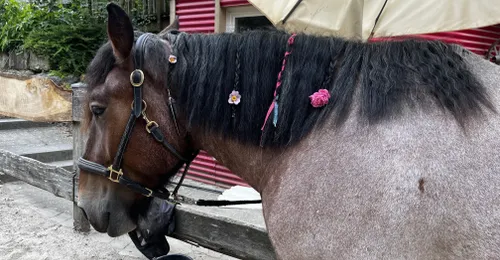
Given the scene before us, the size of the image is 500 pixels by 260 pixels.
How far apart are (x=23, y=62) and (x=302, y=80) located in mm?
8694

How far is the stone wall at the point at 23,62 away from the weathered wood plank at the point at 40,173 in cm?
374

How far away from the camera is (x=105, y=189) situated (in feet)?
6.14

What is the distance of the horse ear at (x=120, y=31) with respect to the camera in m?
1.67

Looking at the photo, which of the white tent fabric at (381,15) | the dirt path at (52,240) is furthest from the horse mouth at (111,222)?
the dirt path at (52,240)

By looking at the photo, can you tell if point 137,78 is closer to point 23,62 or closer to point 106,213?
point 106,213

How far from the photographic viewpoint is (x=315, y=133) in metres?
1.48

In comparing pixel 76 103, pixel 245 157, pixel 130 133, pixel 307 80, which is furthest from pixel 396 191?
pixel 76 103

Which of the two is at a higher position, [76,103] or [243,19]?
[243,19]

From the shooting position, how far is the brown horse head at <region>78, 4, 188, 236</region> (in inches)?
67.9

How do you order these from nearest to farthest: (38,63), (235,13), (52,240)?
(52,240), (235,13), (38,63)

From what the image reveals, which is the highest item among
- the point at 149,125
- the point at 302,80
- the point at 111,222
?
the point at 302,80

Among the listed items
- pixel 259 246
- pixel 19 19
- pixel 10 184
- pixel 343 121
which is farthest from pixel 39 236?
pixel 19 19

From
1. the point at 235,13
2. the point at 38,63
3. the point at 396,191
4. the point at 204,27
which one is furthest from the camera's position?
the point at 38,63

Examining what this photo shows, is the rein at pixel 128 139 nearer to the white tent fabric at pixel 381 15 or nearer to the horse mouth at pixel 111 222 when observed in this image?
the horse mouth at pixel 111 222
